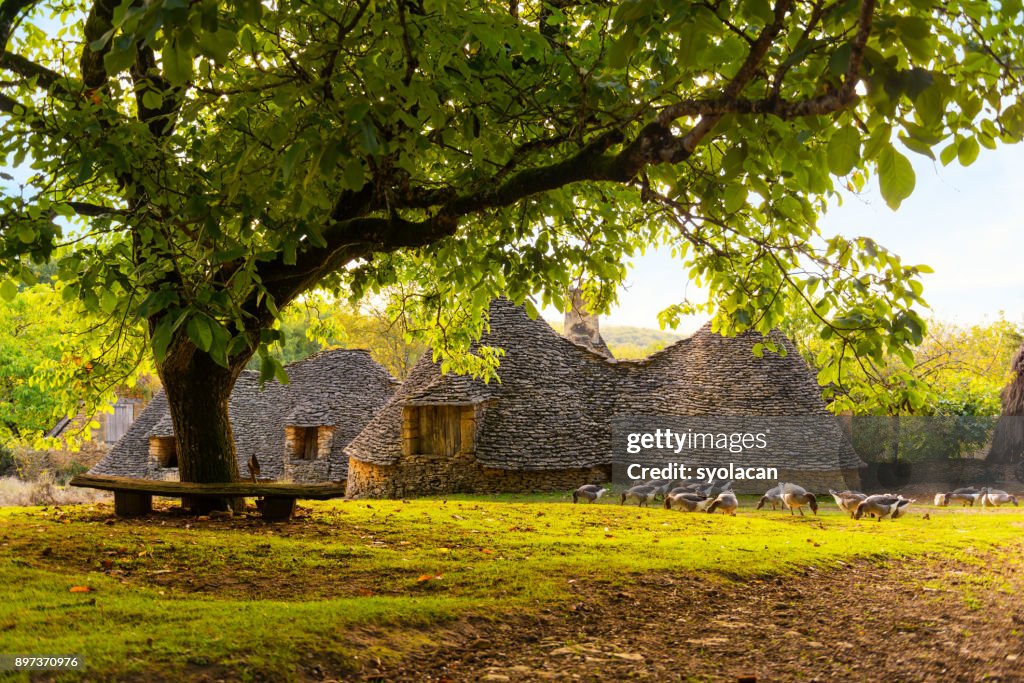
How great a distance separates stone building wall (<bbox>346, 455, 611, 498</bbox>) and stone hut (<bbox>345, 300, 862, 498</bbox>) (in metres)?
0.04

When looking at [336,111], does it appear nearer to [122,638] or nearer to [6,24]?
[122,638]

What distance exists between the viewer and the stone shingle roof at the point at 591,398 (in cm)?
2766

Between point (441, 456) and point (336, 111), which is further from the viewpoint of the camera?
point (441, 456)

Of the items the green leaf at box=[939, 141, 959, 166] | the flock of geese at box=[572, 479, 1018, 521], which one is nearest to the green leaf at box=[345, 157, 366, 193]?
the green leaf at box=[939, 141, 959, 166]

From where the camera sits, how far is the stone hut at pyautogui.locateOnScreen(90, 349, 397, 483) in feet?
113

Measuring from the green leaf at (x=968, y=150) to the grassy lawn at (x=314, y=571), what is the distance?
4.60 metres

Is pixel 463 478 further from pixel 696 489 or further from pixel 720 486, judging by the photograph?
pixel 720 486

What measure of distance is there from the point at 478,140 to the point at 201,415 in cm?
685

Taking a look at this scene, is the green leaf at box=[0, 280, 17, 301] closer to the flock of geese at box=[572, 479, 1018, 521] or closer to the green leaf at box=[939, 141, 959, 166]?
the green leaf at box=[939, 141, 959, 166]

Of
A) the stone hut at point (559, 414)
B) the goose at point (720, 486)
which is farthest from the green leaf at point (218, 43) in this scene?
the stone hut at point (559, 414)

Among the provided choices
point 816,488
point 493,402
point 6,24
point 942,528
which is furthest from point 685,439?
point 6,24

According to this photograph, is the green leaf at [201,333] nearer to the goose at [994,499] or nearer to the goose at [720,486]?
the goose at [720,486]

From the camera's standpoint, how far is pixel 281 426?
3669cm

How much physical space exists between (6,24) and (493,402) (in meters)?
21.2
